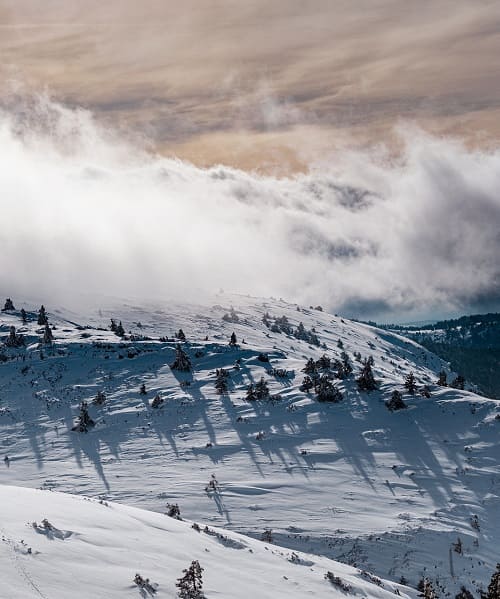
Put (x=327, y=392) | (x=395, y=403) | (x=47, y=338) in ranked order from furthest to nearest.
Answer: (x=47, y=338), (x=327, y=392), (x=395, y=403)

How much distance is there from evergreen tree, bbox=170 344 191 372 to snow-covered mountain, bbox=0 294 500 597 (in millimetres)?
1513

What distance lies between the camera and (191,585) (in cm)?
2427

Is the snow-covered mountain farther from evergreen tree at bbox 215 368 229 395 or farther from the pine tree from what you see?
the pine tree

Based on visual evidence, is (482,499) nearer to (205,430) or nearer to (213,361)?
(205,430)

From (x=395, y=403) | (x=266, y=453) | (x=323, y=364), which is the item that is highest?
(x=323, y=364)

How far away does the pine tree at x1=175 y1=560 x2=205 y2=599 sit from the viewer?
2357 cm

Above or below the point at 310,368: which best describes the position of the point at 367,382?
below

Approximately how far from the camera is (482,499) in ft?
155

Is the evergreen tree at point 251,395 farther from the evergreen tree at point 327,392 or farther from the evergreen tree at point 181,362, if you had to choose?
the evergreen tree at point 181,362

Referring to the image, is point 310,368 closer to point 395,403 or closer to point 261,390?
point 261,390

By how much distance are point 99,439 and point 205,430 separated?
33.8ft

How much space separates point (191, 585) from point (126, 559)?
3317mm

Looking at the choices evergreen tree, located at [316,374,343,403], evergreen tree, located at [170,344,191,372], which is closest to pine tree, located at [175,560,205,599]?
evergreen tree, located at [316,374,343,403]

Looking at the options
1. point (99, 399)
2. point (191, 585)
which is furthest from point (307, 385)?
point (191, 585)
